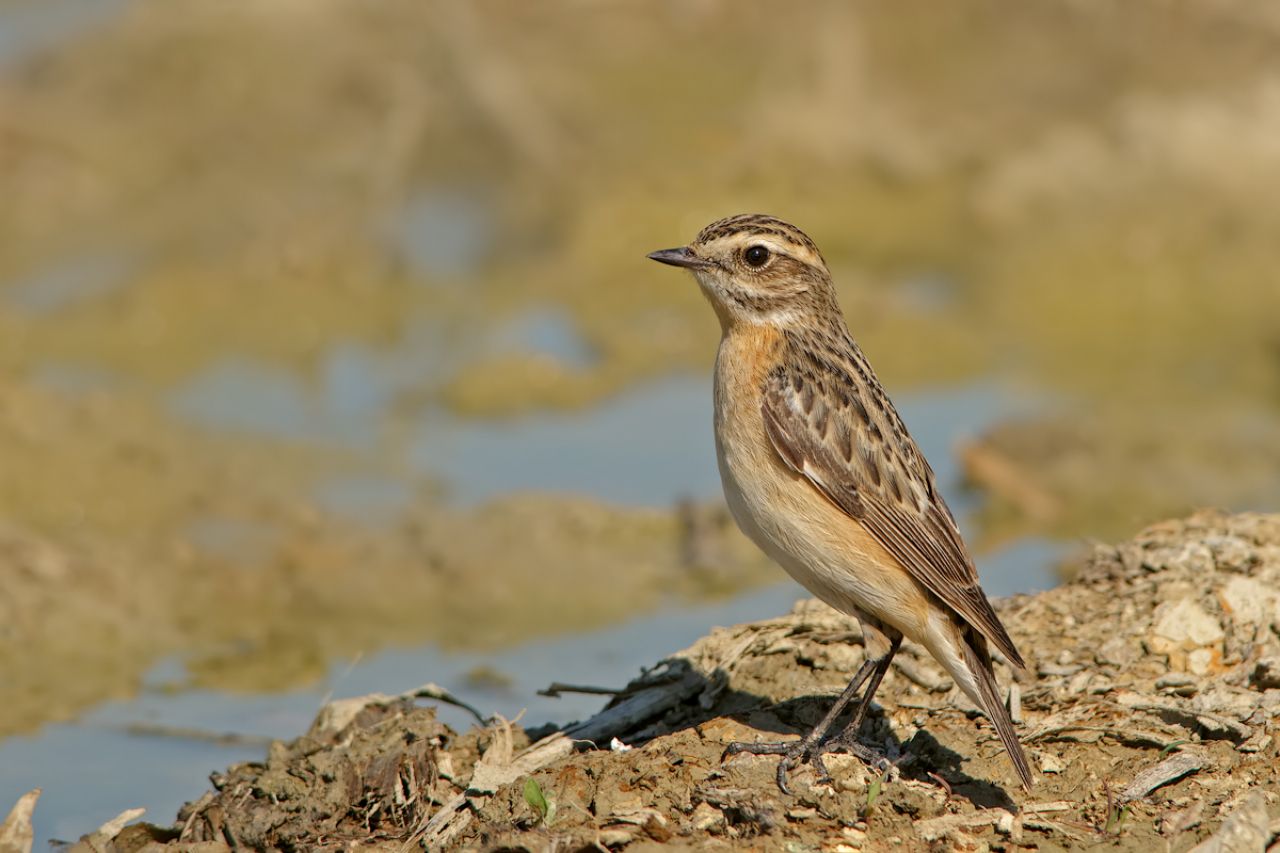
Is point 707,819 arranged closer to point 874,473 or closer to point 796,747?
point 796,747

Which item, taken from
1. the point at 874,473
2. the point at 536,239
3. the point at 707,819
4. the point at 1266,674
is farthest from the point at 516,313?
the point at 707,819

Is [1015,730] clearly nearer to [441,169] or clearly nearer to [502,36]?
[441,169]

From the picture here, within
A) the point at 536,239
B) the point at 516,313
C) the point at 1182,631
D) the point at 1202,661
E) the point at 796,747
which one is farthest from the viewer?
the point at 536,239

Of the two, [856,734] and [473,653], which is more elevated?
[473,653]

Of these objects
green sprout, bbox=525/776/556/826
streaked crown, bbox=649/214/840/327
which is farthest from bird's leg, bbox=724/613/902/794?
streaked crown, bbox=649/214/840/327

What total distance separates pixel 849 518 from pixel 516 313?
24.7 feet

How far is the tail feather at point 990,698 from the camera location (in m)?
6.51

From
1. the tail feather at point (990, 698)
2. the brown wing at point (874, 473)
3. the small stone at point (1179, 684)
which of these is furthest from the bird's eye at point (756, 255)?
the small stone at point (1179, 684)

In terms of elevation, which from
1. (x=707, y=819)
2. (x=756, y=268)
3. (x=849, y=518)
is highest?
(x=756, y=268)

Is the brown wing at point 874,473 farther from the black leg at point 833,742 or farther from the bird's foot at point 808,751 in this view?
the bird's foot at point 808,751

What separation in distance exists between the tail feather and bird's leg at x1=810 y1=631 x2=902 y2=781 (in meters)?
0.33

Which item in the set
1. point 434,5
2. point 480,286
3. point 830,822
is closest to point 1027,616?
point 830,822

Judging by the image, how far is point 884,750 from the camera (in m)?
7.04

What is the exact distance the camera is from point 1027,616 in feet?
26.4
